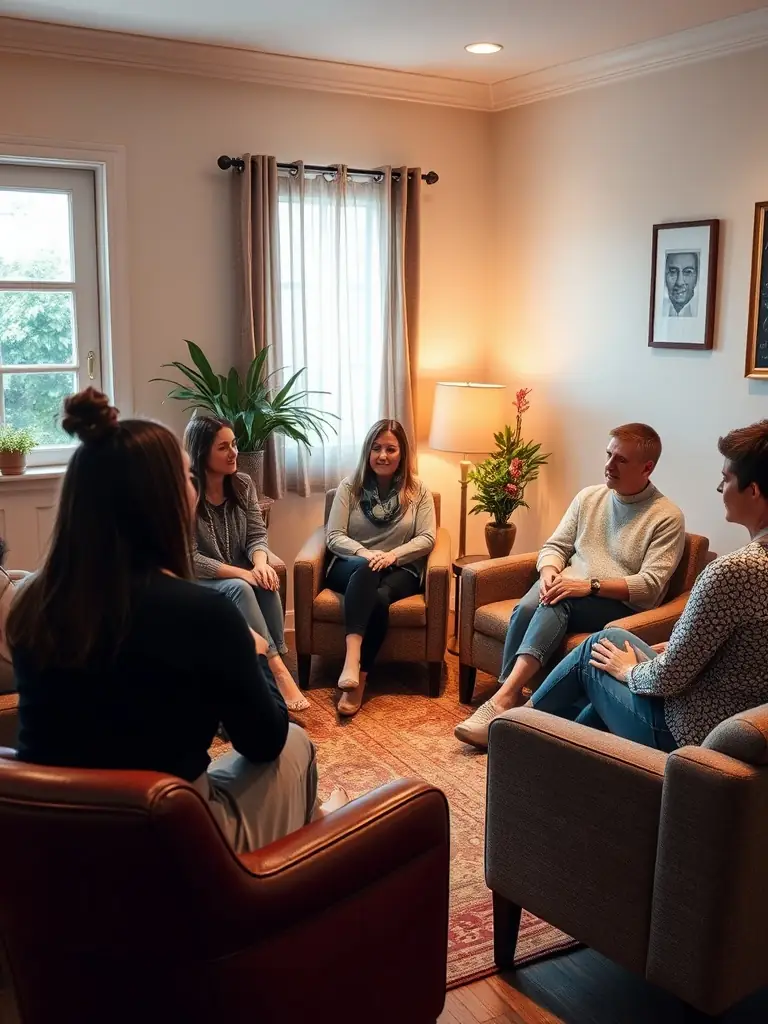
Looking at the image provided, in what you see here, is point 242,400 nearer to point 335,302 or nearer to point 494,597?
point 335,302

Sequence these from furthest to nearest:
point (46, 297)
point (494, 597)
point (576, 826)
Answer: point (46, 297) → point (494, 597) → point (576, 826)

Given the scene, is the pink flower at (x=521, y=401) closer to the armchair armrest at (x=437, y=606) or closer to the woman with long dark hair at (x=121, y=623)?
the armchair armrest at (x=437, y=606)

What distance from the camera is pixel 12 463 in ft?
13.4

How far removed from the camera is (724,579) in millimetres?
2123

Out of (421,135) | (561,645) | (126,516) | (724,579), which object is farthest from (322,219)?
(126,516)

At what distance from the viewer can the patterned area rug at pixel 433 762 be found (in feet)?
8.20

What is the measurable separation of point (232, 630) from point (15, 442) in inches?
→ 110

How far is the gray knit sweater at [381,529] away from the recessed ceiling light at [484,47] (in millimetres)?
1754

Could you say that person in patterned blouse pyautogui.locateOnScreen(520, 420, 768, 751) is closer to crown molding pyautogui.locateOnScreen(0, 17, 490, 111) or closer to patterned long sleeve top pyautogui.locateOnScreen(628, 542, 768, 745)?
patterned long sleeve top pyautogui.locateOnScreen(628, 542, 768, 745)

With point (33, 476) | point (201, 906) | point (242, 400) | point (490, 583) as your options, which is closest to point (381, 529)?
point (490, 583)

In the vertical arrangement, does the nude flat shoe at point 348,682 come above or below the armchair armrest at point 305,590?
below

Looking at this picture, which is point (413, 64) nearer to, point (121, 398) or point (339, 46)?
point (339, 46)

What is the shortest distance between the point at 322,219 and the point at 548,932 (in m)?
3.14

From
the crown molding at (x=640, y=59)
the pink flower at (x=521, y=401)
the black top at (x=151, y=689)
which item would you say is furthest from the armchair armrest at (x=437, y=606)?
the black top at (x=151, y=689)
